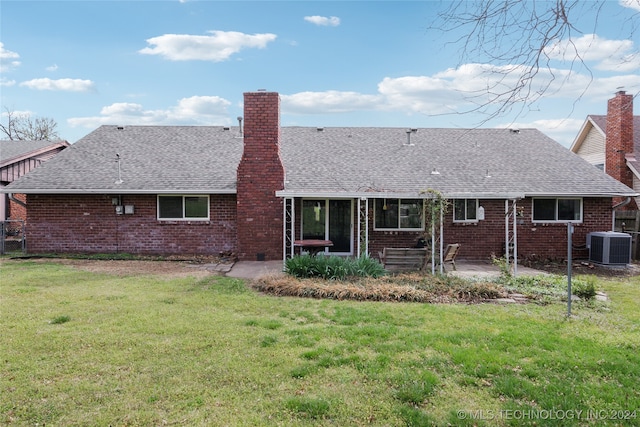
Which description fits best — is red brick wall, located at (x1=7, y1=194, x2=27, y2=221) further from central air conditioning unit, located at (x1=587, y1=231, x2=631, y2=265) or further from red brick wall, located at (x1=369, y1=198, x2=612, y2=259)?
central air conditioning unit, located at (x1=587, y1=231, x2=631, y2=265)

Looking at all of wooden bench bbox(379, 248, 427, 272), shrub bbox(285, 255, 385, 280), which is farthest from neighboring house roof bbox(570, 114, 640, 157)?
shrub bbox(285, 255, 385, 280)

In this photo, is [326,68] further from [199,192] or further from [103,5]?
[103,5]

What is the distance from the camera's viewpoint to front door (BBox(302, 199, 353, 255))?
13.3 metres

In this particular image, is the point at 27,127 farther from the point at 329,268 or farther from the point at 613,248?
the point at 613,248

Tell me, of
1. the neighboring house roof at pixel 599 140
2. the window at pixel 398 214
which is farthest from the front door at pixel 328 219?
the neighboring house roof at pixel 599 140

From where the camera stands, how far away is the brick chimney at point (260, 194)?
496 inches

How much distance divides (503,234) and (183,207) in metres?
10.8

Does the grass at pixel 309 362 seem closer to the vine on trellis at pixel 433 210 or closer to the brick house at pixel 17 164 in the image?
the vine on trellis at pixel 433 210

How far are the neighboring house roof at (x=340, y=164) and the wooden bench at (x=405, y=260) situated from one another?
1.72 m

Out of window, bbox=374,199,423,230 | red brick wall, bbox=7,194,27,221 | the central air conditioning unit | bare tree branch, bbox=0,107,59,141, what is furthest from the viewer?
bare tree branch, bbox=0,107,59,141

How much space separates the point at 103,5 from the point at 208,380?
929 cm

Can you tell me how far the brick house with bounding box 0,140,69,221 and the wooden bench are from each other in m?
16.5

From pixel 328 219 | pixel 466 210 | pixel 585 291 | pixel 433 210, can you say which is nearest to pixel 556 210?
pixel 466 210

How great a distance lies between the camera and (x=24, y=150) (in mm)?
20750
